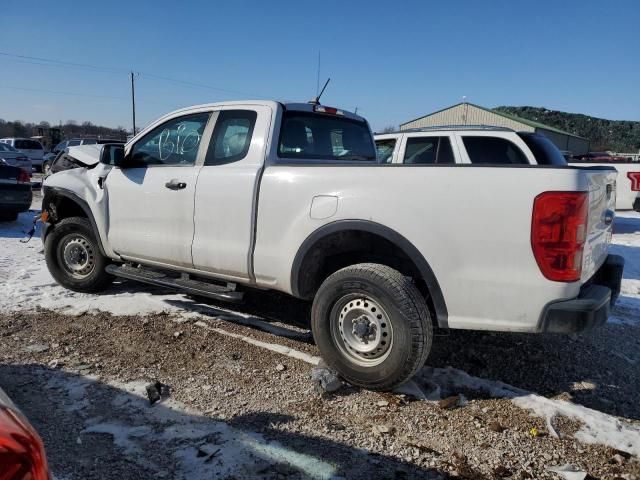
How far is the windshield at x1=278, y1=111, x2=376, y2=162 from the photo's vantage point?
4.43 m

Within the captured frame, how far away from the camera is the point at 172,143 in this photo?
4891mm

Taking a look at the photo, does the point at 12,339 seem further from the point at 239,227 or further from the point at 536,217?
the point at 536,217

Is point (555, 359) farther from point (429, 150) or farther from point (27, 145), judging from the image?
point (27, 145)

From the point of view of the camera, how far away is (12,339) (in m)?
4.37

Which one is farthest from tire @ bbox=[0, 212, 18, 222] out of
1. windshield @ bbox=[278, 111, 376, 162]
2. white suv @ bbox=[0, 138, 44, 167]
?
white suv @ bbox=[0, 138, 44, 167]

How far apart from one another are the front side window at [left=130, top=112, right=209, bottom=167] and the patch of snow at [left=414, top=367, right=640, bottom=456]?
2.79 meters

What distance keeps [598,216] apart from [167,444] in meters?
2.98

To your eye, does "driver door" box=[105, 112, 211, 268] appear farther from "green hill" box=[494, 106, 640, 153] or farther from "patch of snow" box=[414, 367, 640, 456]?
"green hill" box=[494, 106, 640, 153]

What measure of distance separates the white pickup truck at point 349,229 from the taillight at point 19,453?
92.1 inches

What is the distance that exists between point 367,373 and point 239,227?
60.1 inches

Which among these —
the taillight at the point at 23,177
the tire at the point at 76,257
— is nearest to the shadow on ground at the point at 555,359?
the tire at the point at 76,257

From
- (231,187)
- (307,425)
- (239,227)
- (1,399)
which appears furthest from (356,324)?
(1,399)

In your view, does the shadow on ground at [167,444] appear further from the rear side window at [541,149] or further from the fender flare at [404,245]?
the rear side window at [541,149]

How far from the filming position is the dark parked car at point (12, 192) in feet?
32.9
